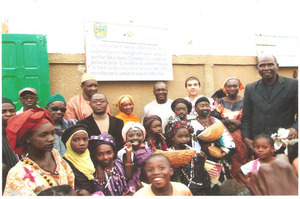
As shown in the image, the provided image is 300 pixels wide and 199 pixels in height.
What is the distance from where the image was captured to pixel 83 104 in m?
4.66

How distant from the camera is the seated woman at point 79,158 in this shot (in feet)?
10.4

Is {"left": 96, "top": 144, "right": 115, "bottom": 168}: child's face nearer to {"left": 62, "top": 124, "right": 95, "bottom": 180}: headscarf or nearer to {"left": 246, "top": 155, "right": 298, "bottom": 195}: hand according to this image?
{"left": 62, "top": 124, "right": 95, "bottom": 180}: headscarf

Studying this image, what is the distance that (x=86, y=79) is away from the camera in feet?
15.8

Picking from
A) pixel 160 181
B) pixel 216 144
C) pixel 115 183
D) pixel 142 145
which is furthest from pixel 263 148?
pixel 115 183

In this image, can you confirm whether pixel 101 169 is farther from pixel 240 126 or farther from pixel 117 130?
pixel 240 126

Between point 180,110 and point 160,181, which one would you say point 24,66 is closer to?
point 180,110

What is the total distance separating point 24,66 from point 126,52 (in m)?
1.84

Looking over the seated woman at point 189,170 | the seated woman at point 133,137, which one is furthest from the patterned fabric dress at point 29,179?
the seated woman at point 189,170

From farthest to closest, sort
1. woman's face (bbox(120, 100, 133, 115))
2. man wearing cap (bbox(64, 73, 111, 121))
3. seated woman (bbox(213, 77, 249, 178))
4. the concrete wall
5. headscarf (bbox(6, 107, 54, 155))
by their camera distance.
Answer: the concrete wall < woman's face (bbox(120, 100, 133, 115)) < man wearing cap (bbox(64, 73, 111, 121)) < seated woman (bbox(213, 77, 249, 178)) < headscarf (bbox(6, 107, 54, 155))

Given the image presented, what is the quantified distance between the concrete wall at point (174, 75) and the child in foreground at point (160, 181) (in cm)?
294

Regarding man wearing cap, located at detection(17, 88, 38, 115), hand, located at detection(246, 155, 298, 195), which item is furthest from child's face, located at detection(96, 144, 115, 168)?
hand, located at detection(246, 155, 298, 195)

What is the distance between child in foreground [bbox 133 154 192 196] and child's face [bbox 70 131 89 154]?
0.83 m

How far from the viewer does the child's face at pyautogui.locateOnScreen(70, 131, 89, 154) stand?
10.6ft

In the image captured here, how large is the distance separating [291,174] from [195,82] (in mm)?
3615
